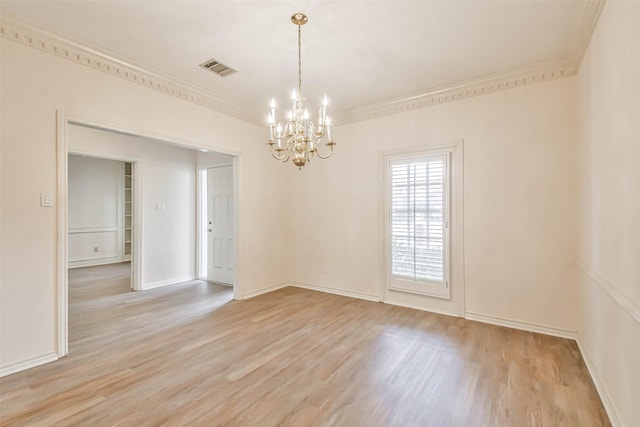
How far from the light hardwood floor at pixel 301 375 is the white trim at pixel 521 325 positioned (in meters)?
0.14

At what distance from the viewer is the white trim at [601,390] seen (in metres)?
1.85

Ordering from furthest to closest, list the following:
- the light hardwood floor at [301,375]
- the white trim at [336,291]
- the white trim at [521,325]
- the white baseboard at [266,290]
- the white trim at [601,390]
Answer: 1. the white baseboard at [266,290]
2. the white trim at [336,291]
3. the white trim at [521,325]
4. the light hardwood floor at [301,375]
5. the white trim at [601,390]

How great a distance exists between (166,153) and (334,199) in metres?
3.30

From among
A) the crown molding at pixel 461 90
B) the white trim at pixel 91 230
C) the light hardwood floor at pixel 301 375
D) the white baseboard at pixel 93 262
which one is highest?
the crown molding at pixel 461 90

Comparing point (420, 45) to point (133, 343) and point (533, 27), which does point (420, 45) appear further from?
point (133, 343)

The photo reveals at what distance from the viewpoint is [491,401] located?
210 centimetres

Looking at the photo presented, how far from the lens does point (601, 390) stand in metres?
2.14

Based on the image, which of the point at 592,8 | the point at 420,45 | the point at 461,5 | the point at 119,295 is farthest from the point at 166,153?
the point at 592,8

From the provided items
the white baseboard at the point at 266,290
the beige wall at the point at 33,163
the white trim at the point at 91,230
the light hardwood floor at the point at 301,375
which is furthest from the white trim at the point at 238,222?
the white trim at the point at 91,230

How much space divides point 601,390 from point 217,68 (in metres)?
4.44

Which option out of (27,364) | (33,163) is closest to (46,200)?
(33,163)

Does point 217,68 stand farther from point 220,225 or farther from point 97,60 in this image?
point 220,225

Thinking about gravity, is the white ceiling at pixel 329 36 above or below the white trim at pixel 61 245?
above

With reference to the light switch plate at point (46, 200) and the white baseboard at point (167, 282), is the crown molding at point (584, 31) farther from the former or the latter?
the white baseboard at point (167, 282)
